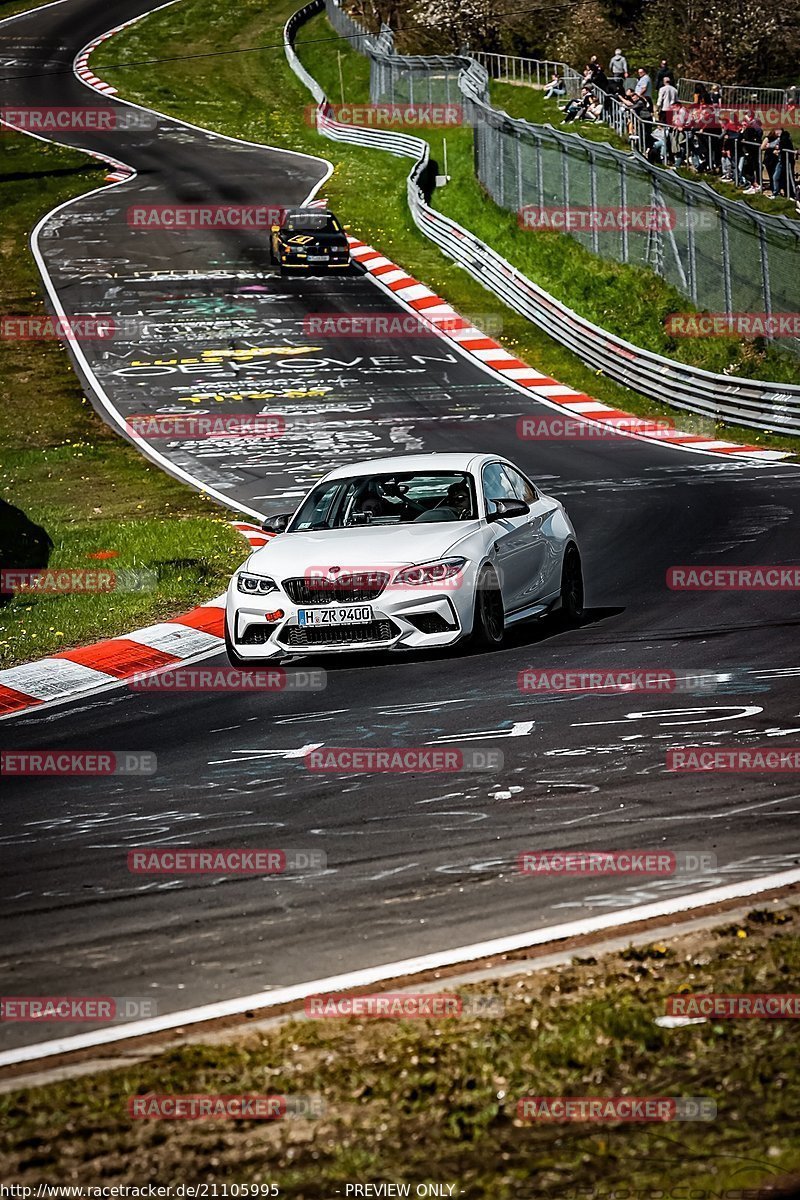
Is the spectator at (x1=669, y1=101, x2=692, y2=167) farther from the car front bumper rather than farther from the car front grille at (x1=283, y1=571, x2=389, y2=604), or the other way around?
the car front grille at (x1=283, y1=571, x2=389, y2=604)

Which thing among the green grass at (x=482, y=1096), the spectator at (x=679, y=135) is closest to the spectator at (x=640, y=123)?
the spectator at (x=679, y=135)

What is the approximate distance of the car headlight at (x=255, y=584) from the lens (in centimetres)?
1170

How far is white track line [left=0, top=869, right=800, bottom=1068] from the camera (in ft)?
18.2

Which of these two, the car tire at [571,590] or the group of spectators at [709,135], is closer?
the car tire at [571,590]

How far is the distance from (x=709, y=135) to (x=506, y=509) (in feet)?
70.7

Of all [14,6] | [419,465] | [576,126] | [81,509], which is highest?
[14,6]

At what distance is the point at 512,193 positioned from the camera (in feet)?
124

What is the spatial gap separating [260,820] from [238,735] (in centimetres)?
207

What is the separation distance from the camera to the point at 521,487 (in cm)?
1349

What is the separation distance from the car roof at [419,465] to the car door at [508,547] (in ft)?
0.39

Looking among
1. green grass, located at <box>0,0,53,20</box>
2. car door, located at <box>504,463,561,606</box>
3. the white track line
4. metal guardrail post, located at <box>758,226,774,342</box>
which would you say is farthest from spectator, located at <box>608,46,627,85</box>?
green grass, located at <box>0,0,53,20</box>

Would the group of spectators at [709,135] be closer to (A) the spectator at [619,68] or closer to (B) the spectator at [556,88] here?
(A) the spectator at [619,68]

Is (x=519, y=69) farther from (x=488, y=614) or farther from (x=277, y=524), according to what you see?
(x=488, y=614)

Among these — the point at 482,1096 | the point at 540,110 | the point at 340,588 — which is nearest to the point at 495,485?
the point at 340,588
